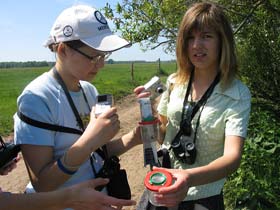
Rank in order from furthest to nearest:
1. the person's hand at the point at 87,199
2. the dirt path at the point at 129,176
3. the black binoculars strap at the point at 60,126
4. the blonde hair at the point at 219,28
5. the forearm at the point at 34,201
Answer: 1. the dirt path at the point at 129,176
2. the blonde hair at the point at 219,28
3. the black binoculars strap at the point at 60,126
4. the person's hand at the point at 87,199
5. the forearm at the point at 34,201

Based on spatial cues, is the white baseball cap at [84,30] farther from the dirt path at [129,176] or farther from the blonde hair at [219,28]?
the dirt path at [129,176]

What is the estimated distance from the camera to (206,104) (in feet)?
7.64

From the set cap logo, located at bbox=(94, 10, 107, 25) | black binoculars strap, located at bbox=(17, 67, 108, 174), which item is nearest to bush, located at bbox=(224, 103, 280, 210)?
black binoculars strap, located at bbox=(17, 67, 108, 174)

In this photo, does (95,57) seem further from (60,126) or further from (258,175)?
(258,175)

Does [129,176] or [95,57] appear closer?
[95,57]

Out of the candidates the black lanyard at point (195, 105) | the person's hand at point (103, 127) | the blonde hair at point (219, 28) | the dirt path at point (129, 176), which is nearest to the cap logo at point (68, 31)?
the person's hand at point (103, 127)

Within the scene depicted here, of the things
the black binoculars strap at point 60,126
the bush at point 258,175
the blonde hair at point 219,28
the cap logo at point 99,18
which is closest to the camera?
the black binoculars strap at point 60,126

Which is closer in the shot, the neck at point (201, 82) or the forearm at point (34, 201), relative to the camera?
the forearm at point (34, 201)

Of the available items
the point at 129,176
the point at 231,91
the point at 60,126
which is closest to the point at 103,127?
the point at 60,126

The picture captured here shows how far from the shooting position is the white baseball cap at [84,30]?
206 centimetres

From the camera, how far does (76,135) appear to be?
2.07 metres

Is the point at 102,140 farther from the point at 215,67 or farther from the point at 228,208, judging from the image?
the point at 228,208

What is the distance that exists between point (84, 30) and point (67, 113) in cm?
47

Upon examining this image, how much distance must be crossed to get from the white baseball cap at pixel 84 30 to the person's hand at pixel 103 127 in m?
0.37
